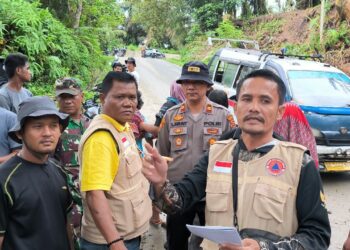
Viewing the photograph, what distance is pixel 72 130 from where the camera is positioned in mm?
3223

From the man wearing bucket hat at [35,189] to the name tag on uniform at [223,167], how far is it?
92 centimetres

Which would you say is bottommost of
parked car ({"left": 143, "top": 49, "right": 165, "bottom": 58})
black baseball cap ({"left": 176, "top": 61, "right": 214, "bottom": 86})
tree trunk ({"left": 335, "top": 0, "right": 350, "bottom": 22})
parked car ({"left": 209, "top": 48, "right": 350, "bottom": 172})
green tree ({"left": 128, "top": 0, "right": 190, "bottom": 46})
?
parked car ({"left": 209, "top": 48, "right": 350, "bottom": 172})

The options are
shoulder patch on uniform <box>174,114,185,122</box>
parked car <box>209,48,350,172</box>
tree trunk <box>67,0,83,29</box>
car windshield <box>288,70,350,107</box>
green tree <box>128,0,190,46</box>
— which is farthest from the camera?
green tree <box>128,0,190,46</box>

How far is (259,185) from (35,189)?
117 centimetres

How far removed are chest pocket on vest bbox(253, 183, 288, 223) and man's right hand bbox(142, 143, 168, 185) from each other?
50 cm

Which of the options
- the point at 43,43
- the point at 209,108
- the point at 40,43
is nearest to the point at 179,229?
the point at 209,108

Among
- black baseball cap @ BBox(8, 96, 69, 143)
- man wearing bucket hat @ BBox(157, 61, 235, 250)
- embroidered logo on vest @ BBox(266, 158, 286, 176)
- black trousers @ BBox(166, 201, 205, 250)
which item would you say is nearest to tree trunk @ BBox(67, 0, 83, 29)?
man wearing bucket hat @ BBox(157, 61, 235, 250)

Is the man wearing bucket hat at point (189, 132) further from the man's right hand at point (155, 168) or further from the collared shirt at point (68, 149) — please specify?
the man's right hand at point (155, 168)

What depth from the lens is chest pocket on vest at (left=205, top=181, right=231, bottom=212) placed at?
5.99 ft

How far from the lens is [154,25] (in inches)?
1630

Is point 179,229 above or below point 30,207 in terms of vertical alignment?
below

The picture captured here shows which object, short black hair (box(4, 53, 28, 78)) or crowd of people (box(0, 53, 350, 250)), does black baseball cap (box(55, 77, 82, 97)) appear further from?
short black hair (box(4, 53, 28, 78))

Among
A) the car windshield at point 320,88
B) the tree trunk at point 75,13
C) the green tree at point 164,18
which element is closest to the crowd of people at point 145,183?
the car windshield at point 320,88

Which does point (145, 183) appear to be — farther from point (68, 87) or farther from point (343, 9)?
point (343, 9)
